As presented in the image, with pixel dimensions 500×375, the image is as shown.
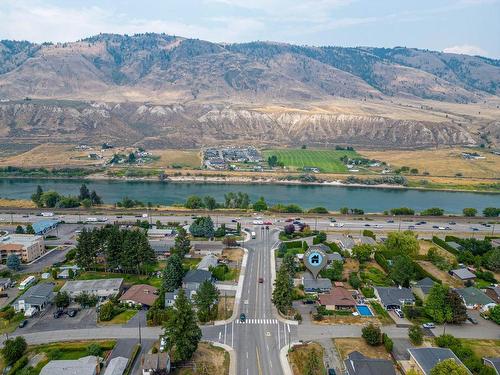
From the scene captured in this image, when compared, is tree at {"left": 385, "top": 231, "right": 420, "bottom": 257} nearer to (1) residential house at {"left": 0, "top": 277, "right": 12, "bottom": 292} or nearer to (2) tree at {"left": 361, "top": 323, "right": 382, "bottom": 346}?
(2) tree at {"left": 361, "top": 323, "right": 382, "bottom": 346}

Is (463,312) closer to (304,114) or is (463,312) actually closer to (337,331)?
(337,331)

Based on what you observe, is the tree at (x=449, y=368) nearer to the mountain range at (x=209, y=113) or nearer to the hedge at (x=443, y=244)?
the hedge at (x=443, y=244)

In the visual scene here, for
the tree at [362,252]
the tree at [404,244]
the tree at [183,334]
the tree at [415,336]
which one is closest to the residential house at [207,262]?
the tree at [183,334]

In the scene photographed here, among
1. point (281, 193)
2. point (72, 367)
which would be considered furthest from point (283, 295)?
point (281, 193)

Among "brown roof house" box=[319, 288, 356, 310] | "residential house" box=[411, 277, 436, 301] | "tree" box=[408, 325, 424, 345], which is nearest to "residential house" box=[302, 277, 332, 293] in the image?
"brown roof house" box=[319, 288, 356, 310]

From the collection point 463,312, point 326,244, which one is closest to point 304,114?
point 326,244
